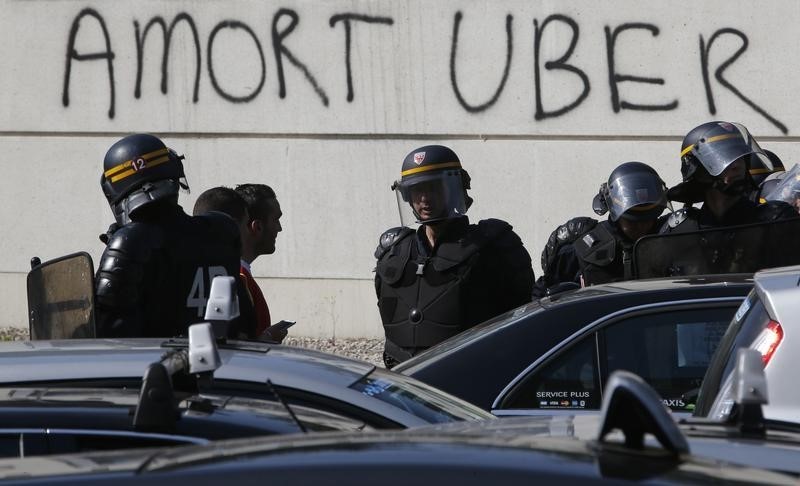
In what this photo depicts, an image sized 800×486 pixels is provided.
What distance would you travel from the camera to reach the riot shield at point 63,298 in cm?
435

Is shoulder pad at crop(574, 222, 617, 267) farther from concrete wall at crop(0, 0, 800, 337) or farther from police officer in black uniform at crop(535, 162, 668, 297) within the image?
concrete wall at crop(0, 0, 800, 337)

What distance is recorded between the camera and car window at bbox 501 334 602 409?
4.31 m

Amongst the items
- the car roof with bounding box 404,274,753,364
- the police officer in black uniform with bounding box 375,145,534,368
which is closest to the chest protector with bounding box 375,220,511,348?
the police officer in black uniform with bounding box 375,145,534,368

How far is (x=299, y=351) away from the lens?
3473 mm

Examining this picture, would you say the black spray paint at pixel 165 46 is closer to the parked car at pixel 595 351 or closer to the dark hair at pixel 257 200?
the dark hair at pixel 257 200

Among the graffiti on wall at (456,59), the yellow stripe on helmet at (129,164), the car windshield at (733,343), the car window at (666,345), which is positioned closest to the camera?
the car windshield at (733,343)

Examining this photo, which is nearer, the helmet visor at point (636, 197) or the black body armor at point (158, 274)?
the black body armor at point (158, 274)

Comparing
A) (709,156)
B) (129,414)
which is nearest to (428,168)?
(709,156)

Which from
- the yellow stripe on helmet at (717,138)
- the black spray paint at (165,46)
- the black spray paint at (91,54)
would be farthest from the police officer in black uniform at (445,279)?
the black spray paint at (91,54)

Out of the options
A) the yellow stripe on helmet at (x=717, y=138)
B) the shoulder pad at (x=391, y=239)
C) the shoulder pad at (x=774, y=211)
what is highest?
the yellow stripe on helmet at (x=717, y=138)

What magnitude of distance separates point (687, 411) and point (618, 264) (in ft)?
5.14

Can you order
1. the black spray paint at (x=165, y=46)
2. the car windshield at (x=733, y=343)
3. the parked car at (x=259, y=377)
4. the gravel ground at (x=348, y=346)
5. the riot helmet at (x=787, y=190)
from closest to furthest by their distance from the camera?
the parked car at (x=259, y=377)
the car windshield at (x=733, y=343)
the riot helmet at (x=787, y=190)
the gravel ground at (x=348, y=346)
the black spray paint at (x=165, y=46)

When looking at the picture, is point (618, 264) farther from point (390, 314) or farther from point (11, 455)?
point (11, 455)

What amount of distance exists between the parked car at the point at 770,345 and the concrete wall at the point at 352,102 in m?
5.62
